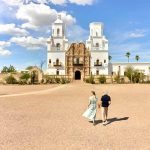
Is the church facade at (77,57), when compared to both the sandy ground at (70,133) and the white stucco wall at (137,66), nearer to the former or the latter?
the white stucco wall at (137,66)

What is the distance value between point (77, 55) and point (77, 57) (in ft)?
1.79

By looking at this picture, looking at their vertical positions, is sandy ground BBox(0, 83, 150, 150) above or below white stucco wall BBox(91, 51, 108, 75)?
below

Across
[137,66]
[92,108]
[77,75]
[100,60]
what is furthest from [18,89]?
[137,66]

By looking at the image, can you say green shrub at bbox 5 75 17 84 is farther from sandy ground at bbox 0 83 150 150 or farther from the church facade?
sandy ground at bbox 0 83 150 150

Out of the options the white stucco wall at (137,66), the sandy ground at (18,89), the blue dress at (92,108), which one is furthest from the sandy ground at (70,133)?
the white stucco wall at (137,66)

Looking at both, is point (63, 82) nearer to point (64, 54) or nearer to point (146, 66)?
point (64, 54)

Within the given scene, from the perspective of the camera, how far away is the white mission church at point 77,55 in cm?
7750

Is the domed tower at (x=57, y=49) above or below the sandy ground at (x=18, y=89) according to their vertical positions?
above

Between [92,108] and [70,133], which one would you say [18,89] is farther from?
[70,133]

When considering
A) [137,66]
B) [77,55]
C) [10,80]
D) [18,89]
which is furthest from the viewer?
[137,66]

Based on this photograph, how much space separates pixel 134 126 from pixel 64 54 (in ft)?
220

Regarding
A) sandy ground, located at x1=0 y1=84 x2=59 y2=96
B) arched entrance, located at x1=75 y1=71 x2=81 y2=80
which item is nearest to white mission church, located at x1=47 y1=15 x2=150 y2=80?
arched entrance, located at x1=75 y1=71 x2=81 y2=80

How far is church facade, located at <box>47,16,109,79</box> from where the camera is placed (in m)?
77.4

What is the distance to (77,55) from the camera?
78.4m
